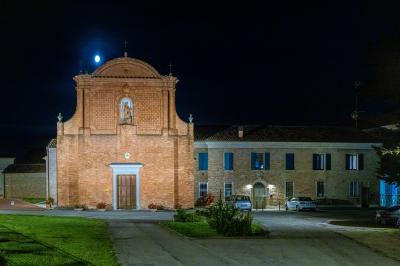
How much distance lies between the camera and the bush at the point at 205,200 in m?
54.9

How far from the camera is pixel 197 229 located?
29766 millimetres

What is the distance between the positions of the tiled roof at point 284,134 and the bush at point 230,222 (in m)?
28.3

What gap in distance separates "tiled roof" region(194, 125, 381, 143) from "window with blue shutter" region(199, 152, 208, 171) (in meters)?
1.29

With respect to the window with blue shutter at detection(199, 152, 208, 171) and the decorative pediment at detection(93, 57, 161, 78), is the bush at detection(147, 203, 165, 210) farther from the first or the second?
the decorative pediment at detection(93, 57, 161, 78)

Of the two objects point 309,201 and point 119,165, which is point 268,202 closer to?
point 309,201

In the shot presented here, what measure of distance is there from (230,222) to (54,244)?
8.41m

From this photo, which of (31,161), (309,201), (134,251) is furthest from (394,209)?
(31,161)

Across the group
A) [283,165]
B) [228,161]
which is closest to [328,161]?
[283,165]

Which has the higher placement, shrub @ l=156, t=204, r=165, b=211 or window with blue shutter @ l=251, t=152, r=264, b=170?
window with blue shutter @ l=251, t=152, r=264, b=170

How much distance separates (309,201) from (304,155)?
21.6 feet

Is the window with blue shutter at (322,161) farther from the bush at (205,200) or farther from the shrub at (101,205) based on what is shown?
the shrub at (101,205)

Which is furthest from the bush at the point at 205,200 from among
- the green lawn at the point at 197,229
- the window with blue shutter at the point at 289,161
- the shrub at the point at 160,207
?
the green lawn at the point at 197,229

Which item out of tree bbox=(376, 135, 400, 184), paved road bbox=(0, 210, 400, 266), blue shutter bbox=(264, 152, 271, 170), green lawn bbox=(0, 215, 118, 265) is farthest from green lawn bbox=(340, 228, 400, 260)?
blue shutter bbox=(264, 152, 271, 170)

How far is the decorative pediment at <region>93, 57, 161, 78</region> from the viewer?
49781mm
